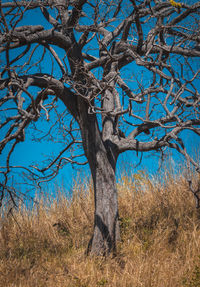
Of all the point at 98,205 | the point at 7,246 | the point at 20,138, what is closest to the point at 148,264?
the point at 98,205

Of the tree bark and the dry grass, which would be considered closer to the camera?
the dry grass

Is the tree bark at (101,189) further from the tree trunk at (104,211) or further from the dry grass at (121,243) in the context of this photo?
the dry grass at (121,243)

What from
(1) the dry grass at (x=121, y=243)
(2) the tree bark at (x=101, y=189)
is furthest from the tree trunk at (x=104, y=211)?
(1) the dry grass at (x=121, y=243)

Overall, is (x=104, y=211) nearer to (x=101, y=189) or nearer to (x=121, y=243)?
(x=101, y=189)

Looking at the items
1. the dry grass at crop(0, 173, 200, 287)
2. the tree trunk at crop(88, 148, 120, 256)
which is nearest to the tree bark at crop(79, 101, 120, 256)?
the tree trunk at crop(88, 148, 120, 256)

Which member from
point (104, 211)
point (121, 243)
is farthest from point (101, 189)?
point (121, 243)

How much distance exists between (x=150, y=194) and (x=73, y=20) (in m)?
4.18

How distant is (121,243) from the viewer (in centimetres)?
499

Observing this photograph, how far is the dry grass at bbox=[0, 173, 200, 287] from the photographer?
11.9ft

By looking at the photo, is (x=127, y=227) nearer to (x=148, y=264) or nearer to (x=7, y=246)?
(x=148, y=264)

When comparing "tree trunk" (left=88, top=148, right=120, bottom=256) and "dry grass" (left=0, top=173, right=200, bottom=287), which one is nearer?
"dry grass" (left=0, top=173, right=200, bottom=287)

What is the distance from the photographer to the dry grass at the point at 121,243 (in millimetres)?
3641

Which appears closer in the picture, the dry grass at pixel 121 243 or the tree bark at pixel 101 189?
the dry grass at pixel 121 243

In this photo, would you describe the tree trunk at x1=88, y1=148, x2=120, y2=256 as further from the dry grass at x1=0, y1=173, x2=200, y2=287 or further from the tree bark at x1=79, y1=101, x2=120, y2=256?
the dry grass at x1=0, y1=173, x2=200, y2=287
